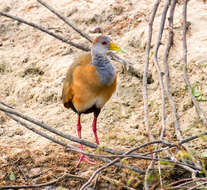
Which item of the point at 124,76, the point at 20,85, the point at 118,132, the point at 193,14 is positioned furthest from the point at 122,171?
the point at 193,14

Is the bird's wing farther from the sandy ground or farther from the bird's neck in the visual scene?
the sandy ground

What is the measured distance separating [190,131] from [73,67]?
1543 mm

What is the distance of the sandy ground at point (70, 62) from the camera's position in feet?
17.1

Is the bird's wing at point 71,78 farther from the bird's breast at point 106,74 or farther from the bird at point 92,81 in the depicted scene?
the bird's breast at point 106,74

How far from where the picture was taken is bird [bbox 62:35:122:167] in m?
4.74

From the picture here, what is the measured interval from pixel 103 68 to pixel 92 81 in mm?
215

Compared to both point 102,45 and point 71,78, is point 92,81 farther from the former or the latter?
point 102,45

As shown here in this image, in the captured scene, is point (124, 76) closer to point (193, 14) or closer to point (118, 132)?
point (118, 132)

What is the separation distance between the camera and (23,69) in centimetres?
646

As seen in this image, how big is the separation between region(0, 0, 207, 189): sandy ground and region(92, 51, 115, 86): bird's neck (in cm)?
81

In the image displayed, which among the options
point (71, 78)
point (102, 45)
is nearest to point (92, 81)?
point (71, 78)

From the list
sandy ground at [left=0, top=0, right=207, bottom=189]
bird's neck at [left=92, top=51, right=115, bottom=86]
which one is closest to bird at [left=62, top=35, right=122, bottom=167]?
bird's neck at [left=92, top=51, right=115, bottom=86]

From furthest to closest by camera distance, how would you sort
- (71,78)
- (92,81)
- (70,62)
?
(70,62) < (71,78) < (92,81)

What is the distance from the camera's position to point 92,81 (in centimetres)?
471
